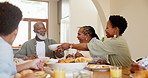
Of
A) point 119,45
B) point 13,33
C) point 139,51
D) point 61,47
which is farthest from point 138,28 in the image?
point 13,33

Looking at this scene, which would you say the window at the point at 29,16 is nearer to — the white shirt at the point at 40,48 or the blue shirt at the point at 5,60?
the white shirt at the point at 40,48

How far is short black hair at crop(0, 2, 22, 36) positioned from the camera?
99 centimetres

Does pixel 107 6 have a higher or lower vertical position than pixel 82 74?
higher

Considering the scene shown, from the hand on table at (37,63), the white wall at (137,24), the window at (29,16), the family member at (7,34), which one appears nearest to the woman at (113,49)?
the hand on table at (37,63)

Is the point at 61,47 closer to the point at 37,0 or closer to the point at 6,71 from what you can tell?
the point at 6,71

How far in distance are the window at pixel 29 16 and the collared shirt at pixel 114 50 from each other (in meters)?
5.35

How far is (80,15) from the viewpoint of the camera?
16.1ft

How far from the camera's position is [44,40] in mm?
2828

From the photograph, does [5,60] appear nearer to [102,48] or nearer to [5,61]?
→ [5,61]

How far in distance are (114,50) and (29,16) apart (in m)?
5.52

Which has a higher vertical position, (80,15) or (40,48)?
(80,15)

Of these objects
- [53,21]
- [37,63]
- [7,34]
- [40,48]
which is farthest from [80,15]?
[7,34]

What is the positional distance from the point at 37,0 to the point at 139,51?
4.75m

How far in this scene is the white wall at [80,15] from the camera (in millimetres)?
4836
